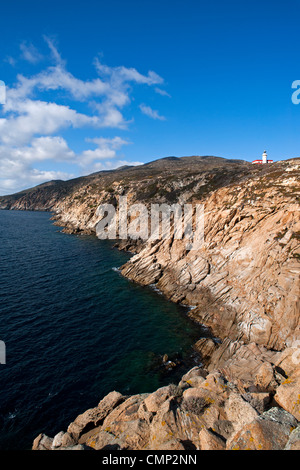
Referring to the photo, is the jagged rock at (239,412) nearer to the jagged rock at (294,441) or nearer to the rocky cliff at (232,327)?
the rocky cliff at (232,327)

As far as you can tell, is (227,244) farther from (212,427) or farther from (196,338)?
(212,427)

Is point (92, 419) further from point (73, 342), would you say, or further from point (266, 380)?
point (73, 342)

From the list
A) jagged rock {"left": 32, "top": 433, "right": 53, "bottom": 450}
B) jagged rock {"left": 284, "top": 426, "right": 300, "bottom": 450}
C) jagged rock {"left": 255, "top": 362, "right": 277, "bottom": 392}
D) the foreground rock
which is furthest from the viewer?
jagged rock {"left": 255, "top": 362, "right": 277, "bottom": 392}
